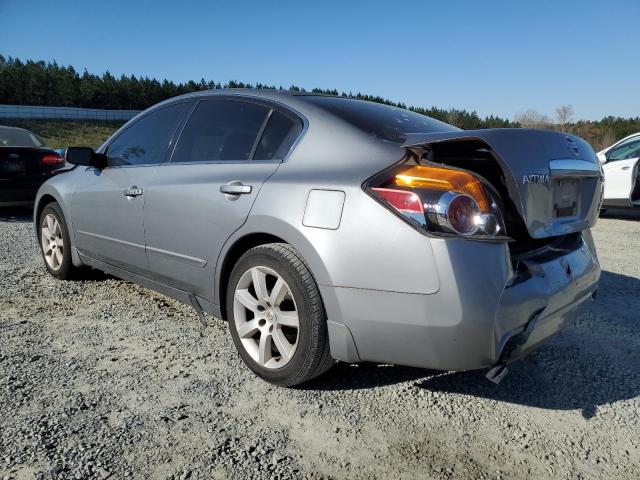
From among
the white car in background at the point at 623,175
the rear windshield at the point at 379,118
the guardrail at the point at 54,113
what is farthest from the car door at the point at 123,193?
the guardrail at the point at 54,113

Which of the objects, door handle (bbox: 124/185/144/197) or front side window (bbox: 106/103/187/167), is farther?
front side window (bbox: 106/103/187/167)

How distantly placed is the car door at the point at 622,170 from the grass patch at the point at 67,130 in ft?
122

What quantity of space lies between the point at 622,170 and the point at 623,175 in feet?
0.32

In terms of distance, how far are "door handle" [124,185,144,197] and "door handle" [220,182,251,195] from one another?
87 cm

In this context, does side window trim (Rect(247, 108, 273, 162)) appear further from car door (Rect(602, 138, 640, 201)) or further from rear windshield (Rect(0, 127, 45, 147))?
car door (Rect(602, 138, 640, 201))

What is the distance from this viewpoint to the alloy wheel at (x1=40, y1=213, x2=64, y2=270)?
4.31 metres

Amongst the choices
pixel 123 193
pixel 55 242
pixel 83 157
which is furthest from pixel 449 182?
pixel 55 242

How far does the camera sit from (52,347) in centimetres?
289

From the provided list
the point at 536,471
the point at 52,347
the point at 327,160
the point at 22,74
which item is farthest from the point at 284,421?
the point at 22,74

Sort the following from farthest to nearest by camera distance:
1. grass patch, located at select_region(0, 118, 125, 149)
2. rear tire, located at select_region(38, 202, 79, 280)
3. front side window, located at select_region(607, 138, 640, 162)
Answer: grass patch, located at select_region(0, 118, 125, 149)
front side window, located at select_region(607, 138, 640, 162)
rear tire, located at select_region(38, 202, 79, 280)

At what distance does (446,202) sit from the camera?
192 centimetres

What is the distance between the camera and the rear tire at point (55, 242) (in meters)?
4.18

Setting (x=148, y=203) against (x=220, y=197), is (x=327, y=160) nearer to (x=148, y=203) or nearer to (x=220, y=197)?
(x=220, y=197)

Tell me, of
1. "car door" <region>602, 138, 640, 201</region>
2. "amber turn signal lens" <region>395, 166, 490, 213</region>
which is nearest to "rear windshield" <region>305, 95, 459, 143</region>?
"amber turn signal lens" <region>395, 166, 490, 213</region>
